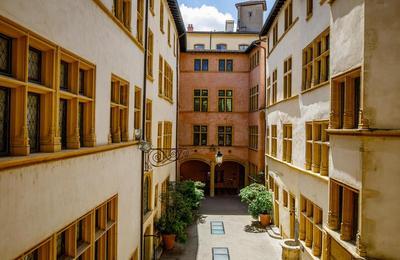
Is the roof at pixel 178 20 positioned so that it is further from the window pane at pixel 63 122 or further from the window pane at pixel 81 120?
the window pane at pixel 63 122

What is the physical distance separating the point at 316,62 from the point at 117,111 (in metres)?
7.76

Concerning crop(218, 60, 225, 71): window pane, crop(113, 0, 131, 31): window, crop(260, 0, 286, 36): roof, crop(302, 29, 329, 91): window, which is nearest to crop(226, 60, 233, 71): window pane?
crop(218, 60, 225, 71): window pane

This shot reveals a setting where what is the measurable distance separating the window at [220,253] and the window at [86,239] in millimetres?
8192

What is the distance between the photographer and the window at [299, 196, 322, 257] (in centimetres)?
1227

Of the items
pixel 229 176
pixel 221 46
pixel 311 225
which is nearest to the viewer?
pixel 311 225

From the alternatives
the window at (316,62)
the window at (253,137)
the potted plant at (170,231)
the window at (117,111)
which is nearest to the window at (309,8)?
the window at (316,62)

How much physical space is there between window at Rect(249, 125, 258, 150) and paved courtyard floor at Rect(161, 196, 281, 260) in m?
6.05

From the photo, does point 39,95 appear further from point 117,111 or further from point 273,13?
point 273,13

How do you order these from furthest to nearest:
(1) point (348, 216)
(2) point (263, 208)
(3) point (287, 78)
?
(2) point (263, 208) < (3) point (287, 78) < (1) point (348, 216)

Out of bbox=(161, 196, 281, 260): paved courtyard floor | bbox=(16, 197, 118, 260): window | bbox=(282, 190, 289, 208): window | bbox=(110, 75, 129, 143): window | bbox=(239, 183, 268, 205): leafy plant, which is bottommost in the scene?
bbox=(161, 196, 281, 260): paved courtyard floor

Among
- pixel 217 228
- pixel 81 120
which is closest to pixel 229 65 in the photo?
pixel 217 228

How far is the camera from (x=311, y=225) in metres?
13.3

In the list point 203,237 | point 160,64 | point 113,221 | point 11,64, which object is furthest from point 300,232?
point 11,64

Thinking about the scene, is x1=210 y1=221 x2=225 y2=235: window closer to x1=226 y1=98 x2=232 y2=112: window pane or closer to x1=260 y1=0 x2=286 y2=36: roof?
x1=226 y1=98 x2=232 y2=112: window pane
